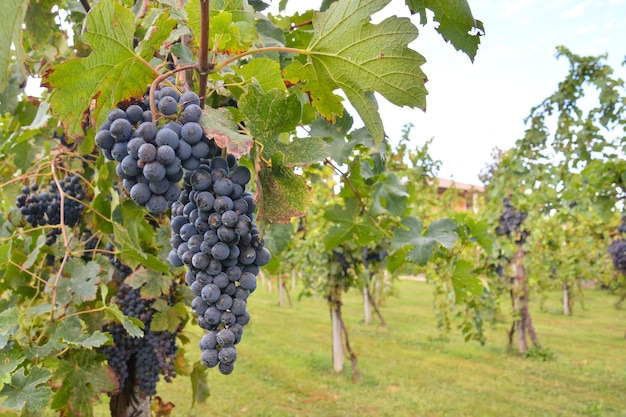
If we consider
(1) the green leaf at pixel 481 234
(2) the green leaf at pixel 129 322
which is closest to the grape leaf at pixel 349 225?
(1) the green leaf at pixel 481 234

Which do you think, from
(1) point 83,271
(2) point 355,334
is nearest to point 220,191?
(1) point 83,271

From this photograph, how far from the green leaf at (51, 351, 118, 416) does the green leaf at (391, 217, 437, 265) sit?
1258 mm

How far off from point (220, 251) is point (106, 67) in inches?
16.2

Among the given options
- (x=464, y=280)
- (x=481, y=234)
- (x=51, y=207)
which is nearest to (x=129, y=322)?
(x=51, y=207)

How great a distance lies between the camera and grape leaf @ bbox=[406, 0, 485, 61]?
1.00m

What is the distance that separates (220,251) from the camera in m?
0.90

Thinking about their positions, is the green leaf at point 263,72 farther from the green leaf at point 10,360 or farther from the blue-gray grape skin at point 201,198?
the green leaf at point 10,360

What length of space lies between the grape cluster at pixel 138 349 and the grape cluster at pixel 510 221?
6.63 m

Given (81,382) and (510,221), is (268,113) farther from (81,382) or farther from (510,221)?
(510,221)

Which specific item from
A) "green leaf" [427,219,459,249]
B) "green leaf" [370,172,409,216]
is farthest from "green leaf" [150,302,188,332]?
"green leaf" [427,219,459,249]

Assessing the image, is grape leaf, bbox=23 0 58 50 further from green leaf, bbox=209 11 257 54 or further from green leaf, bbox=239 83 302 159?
green leaf, bbox=239 83 302 159

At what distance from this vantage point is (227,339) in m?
0.87

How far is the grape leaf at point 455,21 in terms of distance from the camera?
100 cm

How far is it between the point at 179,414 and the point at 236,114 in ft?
18.1
